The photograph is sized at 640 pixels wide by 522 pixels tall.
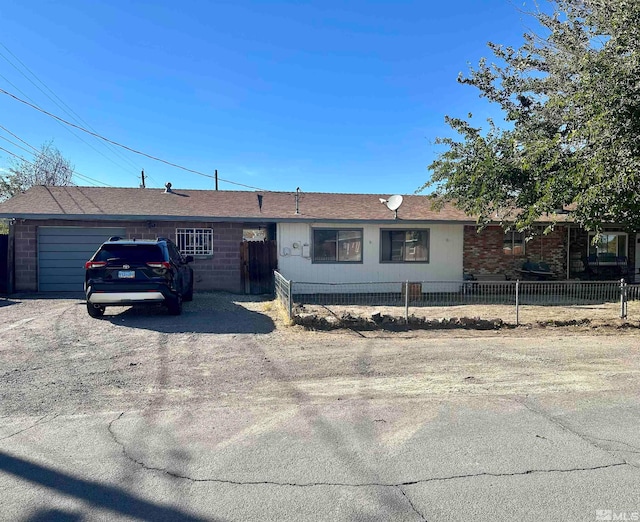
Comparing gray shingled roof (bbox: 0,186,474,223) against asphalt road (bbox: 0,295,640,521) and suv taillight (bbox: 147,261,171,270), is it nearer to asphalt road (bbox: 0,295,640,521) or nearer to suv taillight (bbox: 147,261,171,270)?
suv taillight (bbox: 147,261,171,270)

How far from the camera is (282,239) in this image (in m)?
14.2

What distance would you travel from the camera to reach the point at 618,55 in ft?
27.6

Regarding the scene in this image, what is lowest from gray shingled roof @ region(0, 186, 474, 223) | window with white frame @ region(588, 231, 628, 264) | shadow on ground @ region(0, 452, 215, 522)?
shadow on ground @ region(0, 452, 215, 522)

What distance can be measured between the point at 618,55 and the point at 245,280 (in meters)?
11.0

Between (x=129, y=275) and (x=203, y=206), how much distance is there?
21.1 feet

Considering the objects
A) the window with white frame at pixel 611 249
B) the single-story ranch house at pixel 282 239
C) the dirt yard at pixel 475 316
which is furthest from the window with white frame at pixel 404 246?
the window with white frame at pixel 611 249

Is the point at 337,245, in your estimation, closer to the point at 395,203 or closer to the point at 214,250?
the point at 395,203

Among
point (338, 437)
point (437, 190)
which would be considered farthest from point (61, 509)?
point (437, 190)

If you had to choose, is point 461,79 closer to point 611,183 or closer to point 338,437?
point 611,183

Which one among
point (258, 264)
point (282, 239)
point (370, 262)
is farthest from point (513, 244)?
point (258, 264)

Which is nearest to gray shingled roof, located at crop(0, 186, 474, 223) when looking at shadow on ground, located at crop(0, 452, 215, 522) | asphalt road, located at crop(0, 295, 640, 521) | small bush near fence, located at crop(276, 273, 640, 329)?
small bush near fence, located at crop(276, 273, 640, 329)

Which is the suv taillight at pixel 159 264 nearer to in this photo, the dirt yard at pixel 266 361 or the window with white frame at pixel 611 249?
the dirt yard at pixel 266 361

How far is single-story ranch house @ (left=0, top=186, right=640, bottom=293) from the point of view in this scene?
535 inches

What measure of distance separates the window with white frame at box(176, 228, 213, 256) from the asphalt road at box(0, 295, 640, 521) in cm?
680
